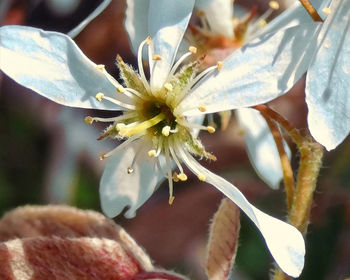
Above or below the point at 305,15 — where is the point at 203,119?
below

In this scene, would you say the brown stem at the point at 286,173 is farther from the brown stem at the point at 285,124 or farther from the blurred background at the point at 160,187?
the blurred background at the point at 160,187

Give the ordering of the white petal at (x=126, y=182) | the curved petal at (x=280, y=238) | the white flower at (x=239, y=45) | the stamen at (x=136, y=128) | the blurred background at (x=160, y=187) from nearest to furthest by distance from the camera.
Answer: the curved petal at (x=280, y=238)
the stamen at (x=136, y=128)
the white petal at (x=126, y=182)
the white flower at (x=239, y=45)
the blurred background at (x=160, y=187)

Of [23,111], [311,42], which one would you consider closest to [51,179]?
[23,111]

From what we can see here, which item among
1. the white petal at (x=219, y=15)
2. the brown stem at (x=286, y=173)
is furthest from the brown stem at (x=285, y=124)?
the white petal at (x=219, y=15)

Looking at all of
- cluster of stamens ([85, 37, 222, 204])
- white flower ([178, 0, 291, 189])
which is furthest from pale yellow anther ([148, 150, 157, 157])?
white flower ([178, 0, 291, 189])

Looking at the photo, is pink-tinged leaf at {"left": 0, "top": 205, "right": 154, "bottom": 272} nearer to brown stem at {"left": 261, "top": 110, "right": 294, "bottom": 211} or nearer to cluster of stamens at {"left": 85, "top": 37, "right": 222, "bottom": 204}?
cluster of stamens at {"left": 85, "top": 37, "right": 222, "bottom": 204}

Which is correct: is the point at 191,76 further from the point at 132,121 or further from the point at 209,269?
the point at 209,269

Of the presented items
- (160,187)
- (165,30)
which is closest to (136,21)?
(165,30)

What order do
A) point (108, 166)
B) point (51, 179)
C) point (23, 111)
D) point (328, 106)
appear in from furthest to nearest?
point (23, 111)
point (51, 179)
point (108, 166)
point (328, 106)
